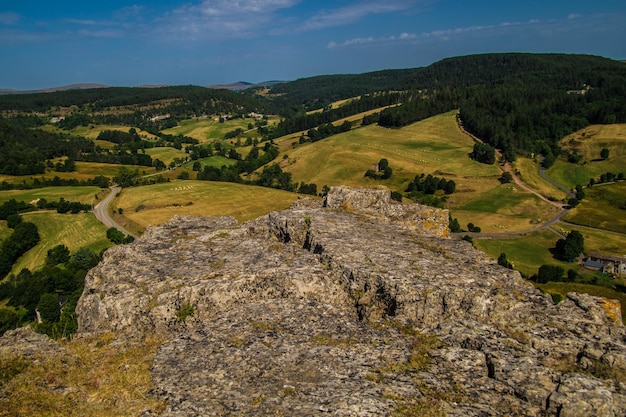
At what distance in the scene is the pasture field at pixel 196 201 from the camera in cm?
9538

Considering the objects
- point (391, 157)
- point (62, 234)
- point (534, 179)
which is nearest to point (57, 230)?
point (62, 234)

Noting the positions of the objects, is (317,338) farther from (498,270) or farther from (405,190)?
(405,190)

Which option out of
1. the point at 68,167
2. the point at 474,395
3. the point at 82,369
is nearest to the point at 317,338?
A: the point at 474,395

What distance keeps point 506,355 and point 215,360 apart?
9.38 meters

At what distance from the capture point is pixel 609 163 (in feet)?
527

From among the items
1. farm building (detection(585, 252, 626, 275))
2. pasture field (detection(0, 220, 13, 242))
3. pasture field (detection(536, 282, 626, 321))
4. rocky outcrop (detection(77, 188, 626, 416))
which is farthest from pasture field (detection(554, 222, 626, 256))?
pasture field (detection(0, 220, 13, 242))

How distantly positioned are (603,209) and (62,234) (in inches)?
6182

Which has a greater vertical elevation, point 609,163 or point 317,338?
point 317,338

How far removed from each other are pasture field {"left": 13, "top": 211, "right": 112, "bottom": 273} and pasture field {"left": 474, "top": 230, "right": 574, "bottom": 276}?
90127mm

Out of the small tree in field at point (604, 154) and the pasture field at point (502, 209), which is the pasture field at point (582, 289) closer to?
the pasture field at point (502, 209)

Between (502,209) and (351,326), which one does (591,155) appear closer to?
(502,209)

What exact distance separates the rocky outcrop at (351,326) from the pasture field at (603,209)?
386 ft

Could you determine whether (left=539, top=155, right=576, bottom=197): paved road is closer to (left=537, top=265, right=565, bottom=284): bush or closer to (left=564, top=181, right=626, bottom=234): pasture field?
(left=564, top=181, right=626, bottom=234): pasture field

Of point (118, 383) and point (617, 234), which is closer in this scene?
point (118, 383)
